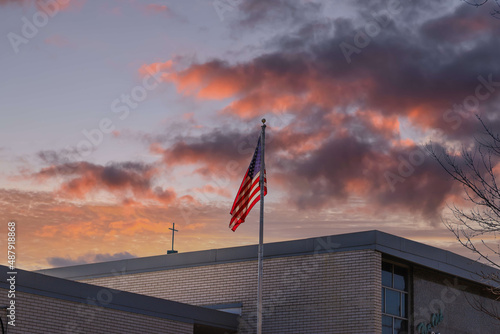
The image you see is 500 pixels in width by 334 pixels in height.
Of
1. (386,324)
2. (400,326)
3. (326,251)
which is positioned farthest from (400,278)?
(326,251)

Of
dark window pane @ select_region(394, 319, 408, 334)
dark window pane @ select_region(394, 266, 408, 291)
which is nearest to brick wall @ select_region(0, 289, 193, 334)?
dark window pane @ select_region(394, 319, 408, 334)

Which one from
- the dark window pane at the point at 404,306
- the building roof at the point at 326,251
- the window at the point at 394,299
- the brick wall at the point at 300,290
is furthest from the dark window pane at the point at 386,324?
the building roof at the point at 326,251

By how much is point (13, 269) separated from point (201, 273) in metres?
10.8

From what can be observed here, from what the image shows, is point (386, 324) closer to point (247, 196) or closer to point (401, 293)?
point (401, 293)

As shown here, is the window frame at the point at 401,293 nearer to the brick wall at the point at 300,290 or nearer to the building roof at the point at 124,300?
the brick wall at the point at 300,290

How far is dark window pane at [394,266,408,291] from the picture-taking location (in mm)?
26344

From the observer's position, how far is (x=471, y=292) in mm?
29594

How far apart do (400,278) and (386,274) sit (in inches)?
32.2

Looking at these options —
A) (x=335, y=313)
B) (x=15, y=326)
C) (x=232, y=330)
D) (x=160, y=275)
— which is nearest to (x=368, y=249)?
(x=335, y=313)

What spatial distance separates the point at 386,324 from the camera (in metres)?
25.5

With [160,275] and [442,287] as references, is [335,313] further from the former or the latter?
[160,275]

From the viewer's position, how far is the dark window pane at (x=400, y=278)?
26.3 m

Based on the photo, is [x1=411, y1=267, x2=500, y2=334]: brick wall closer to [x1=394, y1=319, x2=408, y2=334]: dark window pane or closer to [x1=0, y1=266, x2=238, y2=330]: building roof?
[x1=394, y1=319, x2=408, y2=334]: dark window pane

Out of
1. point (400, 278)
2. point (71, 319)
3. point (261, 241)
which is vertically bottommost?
point (71, 319)
